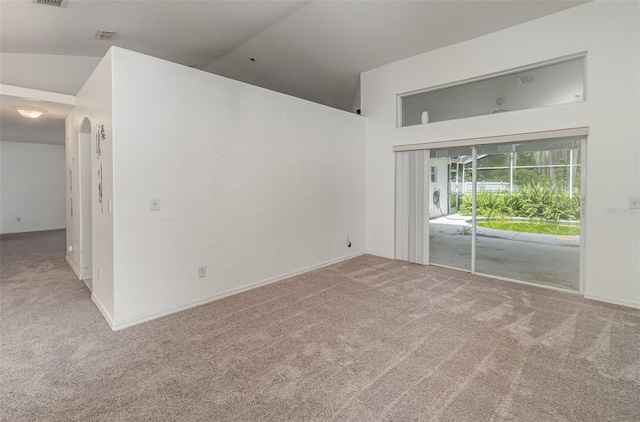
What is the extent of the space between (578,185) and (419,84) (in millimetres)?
2698

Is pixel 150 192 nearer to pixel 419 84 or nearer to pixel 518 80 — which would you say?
A: pixel 419 84

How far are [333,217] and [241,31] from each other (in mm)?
3237

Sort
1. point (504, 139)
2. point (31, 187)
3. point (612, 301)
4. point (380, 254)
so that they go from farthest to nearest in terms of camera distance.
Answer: point (31, 187) → point (380, 254) → point (504, 139) → point (612, 301)

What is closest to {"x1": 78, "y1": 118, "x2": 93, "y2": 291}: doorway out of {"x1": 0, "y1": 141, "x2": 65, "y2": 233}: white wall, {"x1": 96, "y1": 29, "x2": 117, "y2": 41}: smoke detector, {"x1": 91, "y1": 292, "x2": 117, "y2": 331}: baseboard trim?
{"x1": 91, "y1": 292, "x2": 117, "y2": 331}: baseboard trim

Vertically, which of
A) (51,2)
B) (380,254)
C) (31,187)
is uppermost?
(51,2)

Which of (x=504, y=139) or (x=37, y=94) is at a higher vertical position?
(x=37, y=94)

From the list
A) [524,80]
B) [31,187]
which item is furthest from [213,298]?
[31,187]

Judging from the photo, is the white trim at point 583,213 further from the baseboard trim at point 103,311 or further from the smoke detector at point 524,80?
the baseboard trim at point 103,311

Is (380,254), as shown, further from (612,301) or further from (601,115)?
(601,115)

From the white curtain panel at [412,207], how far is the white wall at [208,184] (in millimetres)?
1238

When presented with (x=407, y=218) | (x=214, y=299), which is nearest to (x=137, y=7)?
(x=214, y=299)

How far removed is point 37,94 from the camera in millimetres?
4285

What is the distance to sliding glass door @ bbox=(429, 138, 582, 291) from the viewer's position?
3805 millimetres

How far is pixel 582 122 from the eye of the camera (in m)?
3.50
